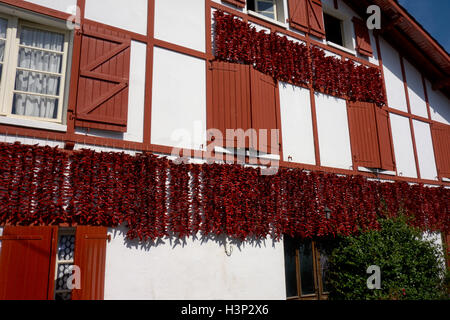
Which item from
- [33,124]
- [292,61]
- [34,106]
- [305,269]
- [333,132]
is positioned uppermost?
[292,61]

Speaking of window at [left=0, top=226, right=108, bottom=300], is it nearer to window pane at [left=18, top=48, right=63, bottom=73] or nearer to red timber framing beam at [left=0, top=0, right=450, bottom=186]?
red timber framing beam at [left=0, top=0, right=450, bottom=186]

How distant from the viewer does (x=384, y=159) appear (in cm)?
890

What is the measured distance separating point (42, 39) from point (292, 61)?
5037 millimetres

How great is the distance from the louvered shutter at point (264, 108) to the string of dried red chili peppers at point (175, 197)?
0.58m

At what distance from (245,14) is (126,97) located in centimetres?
355

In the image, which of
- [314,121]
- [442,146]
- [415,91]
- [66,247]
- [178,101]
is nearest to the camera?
[66,247]

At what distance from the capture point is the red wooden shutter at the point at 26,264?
431 centimetres

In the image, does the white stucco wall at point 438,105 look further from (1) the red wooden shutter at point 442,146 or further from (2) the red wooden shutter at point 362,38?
(2) the red wooden shutter at point 362,38

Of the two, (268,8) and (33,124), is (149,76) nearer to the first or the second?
(33,124)

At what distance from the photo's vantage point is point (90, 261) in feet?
15.9

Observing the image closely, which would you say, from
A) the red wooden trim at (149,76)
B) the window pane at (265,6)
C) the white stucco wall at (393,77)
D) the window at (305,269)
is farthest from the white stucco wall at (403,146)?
the red wooden trim at (149,76)

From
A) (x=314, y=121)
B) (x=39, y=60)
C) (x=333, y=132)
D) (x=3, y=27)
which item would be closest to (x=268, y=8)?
(x=314, y=121)

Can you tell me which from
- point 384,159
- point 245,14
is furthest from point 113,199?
point 384,159

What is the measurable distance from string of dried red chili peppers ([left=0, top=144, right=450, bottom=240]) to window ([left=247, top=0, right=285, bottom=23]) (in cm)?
402
